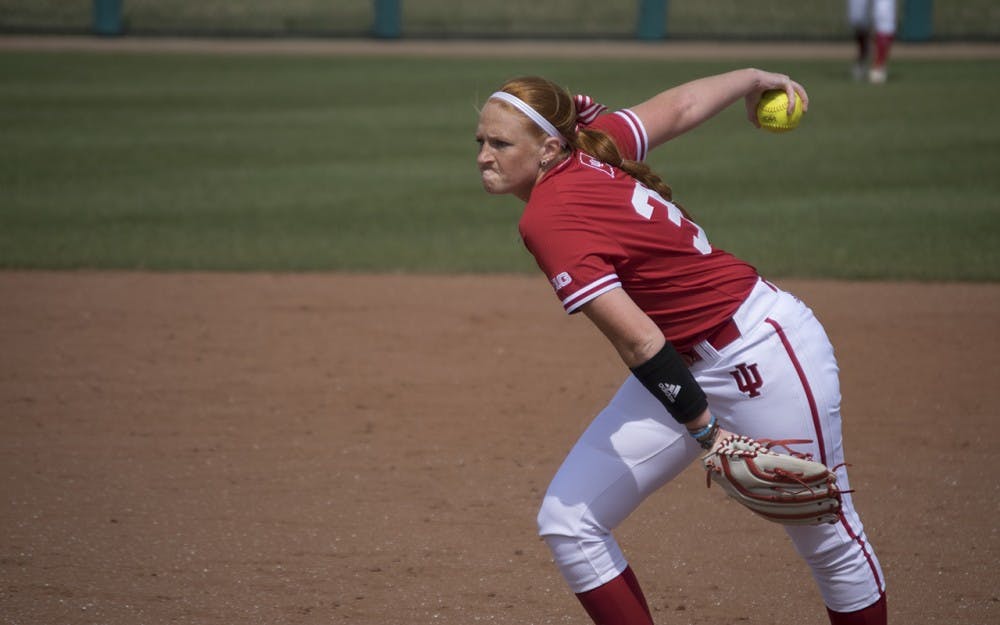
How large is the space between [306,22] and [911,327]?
2131 cm

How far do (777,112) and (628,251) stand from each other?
818 mm

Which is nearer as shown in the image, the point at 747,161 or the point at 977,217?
the point at 977,217

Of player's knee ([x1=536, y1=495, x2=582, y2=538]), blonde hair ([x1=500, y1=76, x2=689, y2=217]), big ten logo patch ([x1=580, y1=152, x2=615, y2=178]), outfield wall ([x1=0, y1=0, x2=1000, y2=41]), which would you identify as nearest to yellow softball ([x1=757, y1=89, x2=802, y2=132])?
blonde hair ([x1=500, y1=76, x2=689, y2=217])

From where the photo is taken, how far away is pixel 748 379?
3.08 m

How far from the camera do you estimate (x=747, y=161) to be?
506 inches

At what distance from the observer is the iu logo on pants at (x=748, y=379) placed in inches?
121

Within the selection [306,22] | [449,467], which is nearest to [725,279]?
[449,467]

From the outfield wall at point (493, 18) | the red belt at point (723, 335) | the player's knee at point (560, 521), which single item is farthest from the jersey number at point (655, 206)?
the outfield wall at point (493, 18)

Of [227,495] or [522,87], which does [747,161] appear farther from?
[522,87]

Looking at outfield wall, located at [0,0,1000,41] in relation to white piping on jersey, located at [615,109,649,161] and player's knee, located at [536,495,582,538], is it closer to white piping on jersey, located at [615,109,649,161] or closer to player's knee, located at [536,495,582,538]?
white piping on jersey, located at [615,109,649,161]

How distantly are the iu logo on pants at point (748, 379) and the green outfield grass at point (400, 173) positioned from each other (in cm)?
579

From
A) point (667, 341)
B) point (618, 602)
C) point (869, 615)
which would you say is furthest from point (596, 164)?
point (869, 615)

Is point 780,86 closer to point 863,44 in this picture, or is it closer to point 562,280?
point 562,280

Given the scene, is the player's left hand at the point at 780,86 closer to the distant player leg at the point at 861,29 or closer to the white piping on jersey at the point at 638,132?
the white piping on jersey at the point at 638,132
